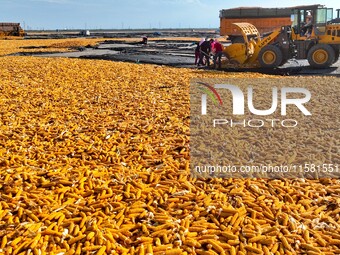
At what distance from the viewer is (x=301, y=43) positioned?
19.1 meters

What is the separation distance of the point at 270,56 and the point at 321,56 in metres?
2.58

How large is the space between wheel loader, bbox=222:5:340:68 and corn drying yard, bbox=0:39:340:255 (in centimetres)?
1156

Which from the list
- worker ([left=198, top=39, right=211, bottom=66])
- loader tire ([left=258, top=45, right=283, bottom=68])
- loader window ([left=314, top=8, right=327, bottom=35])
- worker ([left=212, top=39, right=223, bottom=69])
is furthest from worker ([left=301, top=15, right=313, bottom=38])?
worker ([left=198, top=39, right=211, bottom=66])

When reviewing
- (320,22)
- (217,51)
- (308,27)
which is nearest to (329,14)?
(320,22)

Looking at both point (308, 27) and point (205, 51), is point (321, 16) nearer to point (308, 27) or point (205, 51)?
point (308, 27)

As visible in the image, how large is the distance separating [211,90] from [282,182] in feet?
22.9

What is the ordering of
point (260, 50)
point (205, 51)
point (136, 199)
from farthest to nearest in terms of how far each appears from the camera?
point (205, 51)
point (260, 50)
point (136, 199)

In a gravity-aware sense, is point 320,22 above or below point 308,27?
above

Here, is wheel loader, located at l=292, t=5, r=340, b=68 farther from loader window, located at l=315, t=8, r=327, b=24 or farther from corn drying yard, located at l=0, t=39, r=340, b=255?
corn drying yard, located at l=0, t=39, r=340, b=255

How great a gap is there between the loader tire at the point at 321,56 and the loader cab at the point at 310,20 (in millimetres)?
650

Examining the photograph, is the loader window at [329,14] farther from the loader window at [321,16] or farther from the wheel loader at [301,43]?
the loader window at [321,16]

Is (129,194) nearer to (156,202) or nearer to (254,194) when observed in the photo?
(156,202)

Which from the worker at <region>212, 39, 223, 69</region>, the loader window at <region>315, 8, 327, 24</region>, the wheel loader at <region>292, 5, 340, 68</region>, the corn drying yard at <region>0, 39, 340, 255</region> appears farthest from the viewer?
the worker at <region>212, 39, 223, 69</region>

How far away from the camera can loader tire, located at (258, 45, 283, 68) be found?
1883 centimetres
